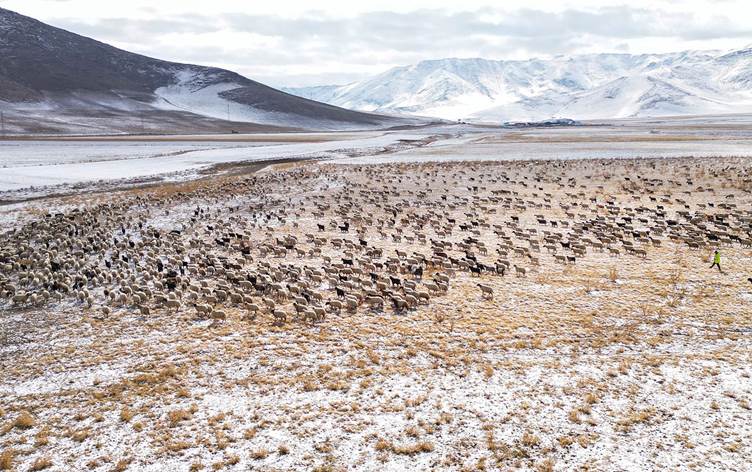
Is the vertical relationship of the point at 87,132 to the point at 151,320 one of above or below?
above

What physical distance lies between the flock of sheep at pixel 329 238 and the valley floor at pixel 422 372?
13.8 inches

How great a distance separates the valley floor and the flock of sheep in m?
0.35

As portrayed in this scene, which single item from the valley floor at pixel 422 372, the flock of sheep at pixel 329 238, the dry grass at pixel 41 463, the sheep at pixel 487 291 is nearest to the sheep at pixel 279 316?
the flock of sheep at pixel 329 238

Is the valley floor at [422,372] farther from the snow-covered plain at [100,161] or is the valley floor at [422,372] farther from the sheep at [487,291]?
the snow-covered plain at [100,161]

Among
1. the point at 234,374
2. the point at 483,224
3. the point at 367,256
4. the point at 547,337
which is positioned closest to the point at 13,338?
the point at 234,374

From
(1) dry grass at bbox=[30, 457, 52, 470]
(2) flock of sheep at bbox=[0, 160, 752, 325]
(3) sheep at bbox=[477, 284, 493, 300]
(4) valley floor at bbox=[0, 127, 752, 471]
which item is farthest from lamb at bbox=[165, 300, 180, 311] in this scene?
(3) sheep at bbox=[477, 284, 493, 300]

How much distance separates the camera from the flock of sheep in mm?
20547

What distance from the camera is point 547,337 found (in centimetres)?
1711

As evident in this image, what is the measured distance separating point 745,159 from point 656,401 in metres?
66.9

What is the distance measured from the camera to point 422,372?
15.0 meters

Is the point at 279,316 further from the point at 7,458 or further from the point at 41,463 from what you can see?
the point at 7,458

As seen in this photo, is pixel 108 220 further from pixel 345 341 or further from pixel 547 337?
pixel 547 337

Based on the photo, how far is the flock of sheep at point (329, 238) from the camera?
67.4 ft

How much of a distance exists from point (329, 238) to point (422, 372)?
1692 cm
